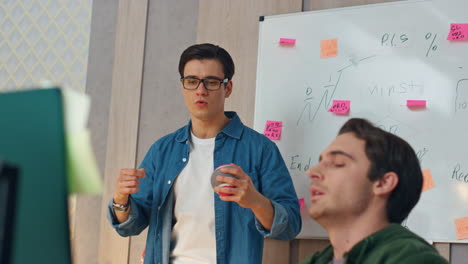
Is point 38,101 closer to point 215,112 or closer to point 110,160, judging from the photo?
point 215,112

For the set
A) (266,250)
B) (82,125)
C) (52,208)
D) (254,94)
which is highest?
(254,94)

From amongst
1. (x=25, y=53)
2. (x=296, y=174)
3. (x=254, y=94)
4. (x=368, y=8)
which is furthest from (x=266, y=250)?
(x=25, y=53)

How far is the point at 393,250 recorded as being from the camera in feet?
4.14

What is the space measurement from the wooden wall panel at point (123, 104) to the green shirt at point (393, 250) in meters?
1.92

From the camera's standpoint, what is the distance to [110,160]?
10.3ft

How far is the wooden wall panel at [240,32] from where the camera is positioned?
2.81m

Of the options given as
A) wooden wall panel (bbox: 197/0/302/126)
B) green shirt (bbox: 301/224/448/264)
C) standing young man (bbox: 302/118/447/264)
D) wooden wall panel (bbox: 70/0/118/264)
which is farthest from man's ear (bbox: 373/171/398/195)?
wooden wall panel (bbox: 70/0/118/264)

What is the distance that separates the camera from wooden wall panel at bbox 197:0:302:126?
281 centimetres

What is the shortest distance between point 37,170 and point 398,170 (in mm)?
988

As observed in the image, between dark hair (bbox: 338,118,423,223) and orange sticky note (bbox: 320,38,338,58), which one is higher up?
orange sticky note (bbox: 320,38,338,58)

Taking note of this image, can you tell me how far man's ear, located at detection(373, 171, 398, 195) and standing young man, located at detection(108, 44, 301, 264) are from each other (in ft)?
2.15

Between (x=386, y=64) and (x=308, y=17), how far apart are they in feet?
1.40

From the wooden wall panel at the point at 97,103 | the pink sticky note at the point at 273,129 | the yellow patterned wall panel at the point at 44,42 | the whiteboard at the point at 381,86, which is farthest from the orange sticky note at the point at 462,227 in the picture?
the yellow patterned wall panel at the point at 44,42

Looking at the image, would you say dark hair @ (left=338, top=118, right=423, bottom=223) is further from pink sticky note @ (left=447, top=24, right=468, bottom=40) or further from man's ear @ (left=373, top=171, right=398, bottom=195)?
pink sticky note @ (left=447, top=24, right=468, bottom=40)
